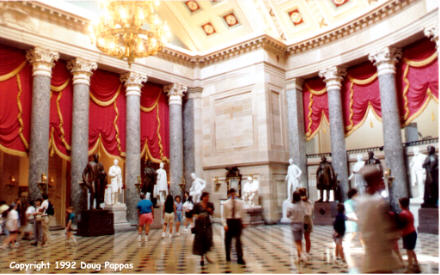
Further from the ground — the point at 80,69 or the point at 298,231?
the point at 80,69

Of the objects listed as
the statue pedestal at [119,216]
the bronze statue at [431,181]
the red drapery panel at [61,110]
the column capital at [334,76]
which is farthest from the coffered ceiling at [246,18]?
the statue pedestal at [119,216]

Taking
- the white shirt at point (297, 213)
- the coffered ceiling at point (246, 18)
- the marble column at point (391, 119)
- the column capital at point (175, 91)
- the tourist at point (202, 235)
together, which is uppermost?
the coffered ceiling at point (246, 18)

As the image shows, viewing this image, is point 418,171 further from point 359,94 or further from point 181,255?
point 181,255

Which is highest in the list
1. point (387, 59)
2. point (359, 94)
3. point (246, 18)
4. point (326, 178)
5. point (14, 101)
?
point (246, 18)

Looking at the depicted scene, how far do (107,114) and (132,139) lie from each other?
1.45 m

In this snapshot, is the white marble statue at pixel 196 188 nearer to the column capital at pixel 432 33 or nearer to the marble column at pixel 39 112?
the marble column at pixel 39 112

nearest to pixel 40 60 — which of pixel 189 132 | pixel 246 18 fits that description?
pixel 189 132

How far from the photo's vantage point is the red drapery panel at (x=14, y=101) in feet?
42.7

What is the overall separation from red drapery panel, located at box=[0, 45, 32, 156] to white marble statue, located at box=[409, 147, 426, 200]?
13.3 meters

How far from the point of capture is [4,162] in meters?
17.5

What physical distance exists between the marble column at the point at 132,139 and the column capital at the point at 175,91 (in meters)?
1.59

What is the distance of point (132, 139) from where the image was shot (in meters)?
16.2

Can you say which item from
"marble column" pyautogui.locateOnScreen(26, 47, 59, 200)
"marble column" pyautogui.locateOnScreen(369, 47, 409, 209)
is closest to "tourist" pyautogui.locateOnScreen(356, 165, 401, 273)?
"marble column" pyautogui.locateOnScreen(369, 47, 409, 209)

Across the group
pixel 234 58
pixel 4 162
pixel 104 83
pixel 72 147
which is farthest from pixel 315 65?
pixel 4 162
